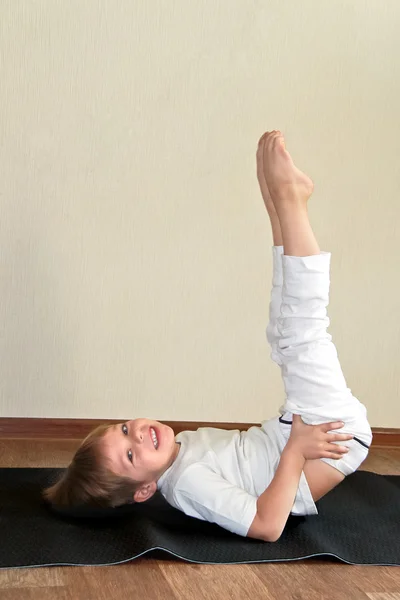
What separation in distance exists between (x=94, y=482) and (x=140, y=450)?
0.42ft

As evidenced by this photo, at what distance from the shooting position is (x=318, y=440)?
72.4 inches

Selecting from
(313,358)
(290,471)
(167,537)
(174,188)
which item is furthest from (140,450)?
(174,188)

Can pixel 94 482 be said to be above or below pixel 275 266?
below

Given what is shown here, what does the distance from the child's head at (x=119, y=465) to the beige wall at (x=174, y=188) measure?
100cm

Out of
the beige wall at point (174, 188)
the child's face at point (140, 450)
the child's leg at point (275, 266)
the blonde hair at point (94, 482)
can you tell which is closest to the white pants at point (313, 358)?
the child's leg at point (275, 266)

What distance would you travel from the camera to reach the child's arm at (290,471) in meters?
1.76

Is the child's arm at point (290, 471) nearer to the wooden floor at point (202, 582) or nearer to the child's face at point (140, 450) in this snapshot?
the wooden floor at point (202, 582)

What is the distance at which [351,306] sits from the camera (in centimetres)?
299

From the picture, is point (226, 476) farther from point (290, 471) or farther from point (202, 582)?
point (202, 582)

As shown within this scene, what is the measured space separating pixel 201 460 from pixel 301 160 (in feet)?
4.52

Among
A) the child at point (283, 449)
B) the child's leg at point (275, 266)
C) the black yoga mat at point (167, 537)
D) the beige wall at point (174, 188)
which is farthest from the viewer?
the beige wall at point (174, 188)

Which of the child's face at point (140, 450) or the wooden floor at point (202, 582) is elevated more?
the child's face at point (140, 450)

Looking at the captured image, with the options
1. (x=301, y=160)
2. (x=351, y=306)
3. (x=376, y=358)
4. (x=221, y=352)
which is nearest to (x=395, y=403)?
(x=376, y=358)

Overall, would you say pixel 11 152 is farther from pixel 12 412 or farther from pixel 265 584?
pixel 265 584
